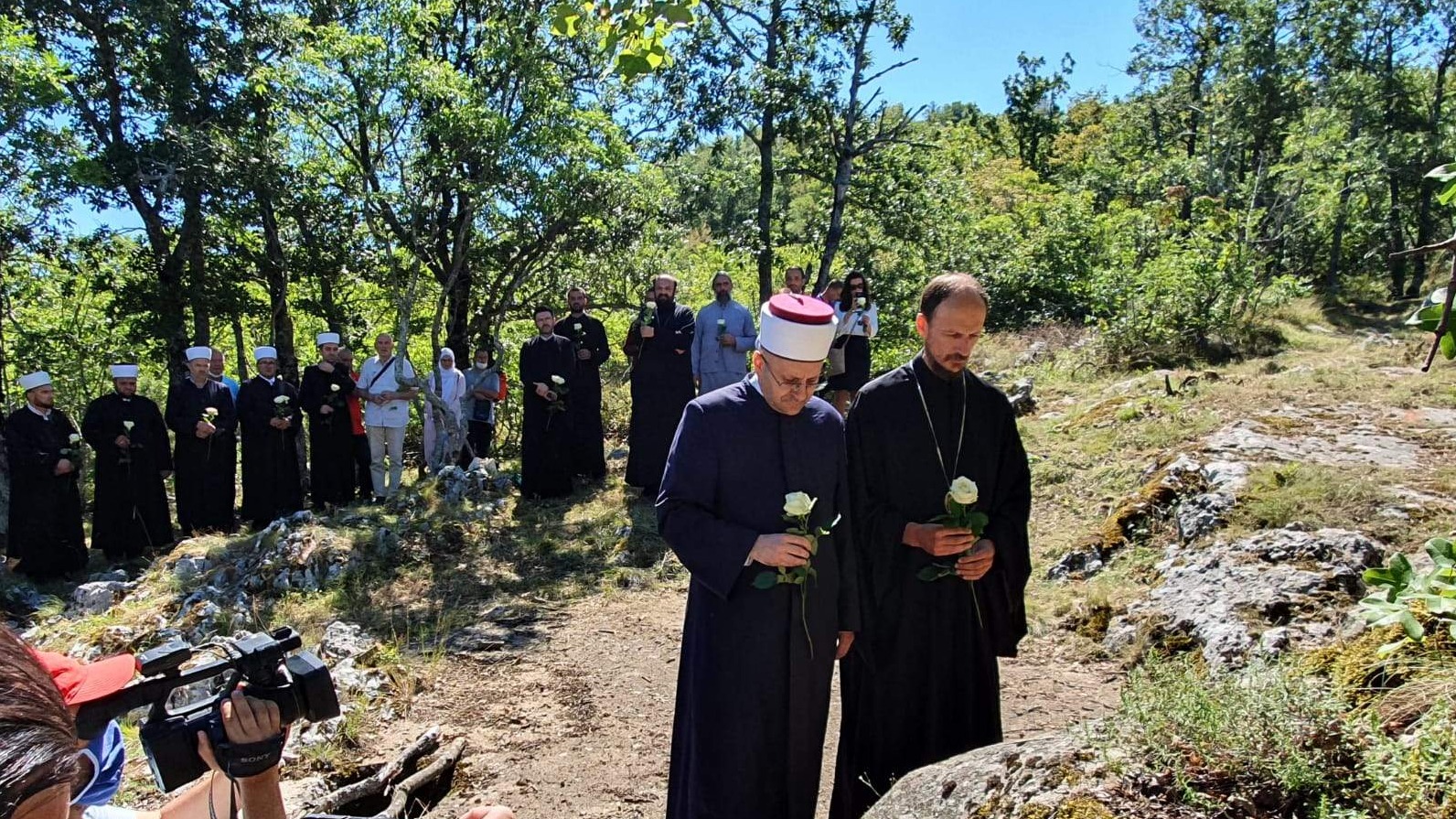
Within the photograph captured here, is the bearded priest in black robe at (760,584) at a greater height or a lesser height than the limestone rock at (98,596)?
greater

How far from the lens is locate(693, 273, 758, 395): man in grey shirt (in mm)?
9797

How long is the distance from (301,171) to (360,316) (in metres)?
4.96

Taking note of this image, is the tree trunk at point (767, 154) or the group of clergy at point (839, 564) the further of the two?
the tree trunk at point (767, 154)

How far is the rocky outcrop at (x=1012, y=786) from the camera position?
200cm

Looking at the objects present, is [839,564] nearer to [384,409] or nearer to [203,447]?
[384,409]

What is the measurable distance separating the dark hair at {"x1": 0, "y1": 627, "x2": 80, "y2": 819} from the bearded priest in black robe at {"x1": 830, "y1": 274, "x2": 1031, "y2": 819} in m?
2.61

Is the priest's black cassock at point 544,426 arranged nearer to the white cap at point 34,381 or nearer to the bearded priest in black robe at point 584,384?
the bearded priest in black robe at point 584,384

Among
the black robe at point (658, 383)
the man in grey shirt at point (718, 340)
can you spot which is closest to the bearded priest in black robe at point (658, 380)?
the black robe at point (658, 383)

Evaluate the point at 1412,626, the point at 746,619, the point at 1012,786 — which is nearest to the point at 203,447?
the point at 746,619

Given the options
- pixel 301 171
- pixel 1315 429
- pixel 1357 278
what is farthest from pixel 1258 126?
pixel 301 171

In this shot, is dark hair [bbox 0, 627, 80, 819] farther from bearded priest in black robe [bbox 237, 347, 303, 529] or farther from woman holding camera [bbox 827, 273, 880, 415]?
bearded priest in black robe [bbox 237, 347, 303, 529]

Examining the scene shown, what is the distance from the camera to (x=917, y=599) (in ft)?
11.5

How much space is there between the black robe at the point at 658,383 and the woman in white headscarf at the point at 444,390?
2.30m

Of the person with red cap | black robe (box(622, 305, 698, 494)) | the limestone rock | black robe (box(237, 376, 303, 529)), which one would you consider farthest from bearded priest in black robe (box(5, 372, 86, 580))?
the person with red cap
